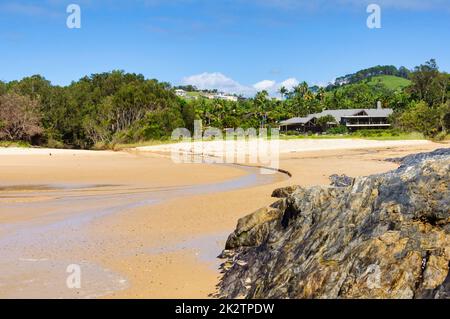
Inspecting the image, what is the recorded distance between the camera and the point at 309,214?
849 cm

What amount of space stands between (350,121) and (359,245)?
94199mm

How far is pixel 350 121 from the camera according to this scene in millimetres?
97938

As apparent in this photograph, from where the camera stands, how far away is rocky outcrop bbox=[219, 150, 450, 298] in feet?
19.6

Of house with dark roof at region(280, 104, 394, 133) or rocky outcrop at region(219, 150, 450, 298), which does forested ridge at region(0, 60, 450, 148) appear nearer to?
house with dark roof at region(280, 104, 394, 133)

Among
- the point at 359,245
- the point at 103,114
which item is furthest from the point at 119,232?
the point at 103,114

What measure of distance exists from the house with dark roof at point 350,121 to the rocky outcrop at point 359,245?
286ft

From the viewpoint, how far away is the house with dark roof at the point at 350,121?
313 feet

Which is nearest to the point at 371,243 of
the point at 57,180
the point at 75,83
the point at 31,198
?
the point at 31,198

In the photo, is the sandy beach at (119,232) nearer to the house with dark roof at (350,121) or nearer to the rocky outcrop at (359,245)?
the rocky outcrop at (359,245)

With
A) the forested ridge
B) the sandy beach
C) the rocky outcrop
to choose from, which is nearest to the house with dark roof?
the forested ridge

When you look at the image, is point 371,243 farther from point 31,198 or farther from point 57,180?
point 57,180

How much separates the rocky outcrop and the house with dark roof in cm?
8724
